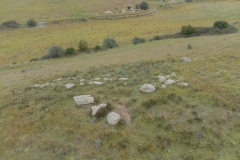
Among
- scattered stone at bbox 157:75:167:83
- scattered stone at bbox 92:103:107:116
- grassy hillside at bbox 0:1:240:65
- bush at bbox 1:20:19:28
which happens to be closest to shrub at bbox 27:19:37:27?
grassy hillside at bbox 0:1:240:65

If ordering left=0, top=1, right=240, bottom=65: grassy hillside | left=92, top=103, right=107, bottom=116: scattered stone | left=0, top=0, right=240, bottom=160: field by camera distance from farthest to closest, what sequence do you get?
1. left=0, top=1, right=240, bottom=65: grassy hillside
2. left=92, top=103, right=107, bottom=116: scattered stone
3. left=0, top=0, right=240, bottom=160: field

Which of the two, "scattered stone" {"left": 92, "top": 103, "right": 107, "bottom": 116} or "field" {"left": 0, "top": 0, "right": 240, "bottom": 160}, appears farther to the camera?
"scattered stone" {"left": 92, "top": 103, "right": 107, "bottom": 116}

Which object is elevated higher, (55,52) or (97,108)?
(97,108)

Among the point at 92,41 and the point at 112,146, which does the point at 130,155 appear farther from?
the point at 92,41

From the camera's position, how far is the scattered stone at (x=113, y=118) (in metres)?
11.7

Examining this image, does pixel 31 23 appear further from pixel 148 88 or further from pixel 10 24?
pixel 148 88

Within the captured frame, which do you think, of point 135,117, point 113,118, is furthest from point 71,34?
point 113,118

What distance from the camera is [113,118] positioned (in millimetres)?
11758

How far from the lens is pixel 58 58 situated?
30.2 metres

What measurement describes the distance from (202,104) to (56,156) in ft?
27.6

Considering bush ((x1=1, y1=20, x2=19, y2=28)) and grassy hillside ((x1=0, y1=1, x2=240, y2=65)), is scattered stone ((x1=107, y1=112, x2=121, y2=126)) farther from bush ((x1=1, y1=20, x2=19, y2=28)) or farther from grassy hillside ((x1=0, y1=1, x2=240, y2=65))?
bush ((x1=1, y1=20, x2=19, y2=28))

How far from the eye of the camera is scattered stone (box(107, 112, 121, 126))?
1166cm

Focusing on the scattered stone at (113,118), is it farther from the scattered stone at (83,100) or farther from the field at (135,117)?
the scattered stone at (83,100)

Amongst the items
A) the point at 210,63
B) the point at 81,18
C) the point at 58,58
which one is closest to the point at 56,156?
the point at 210,63
